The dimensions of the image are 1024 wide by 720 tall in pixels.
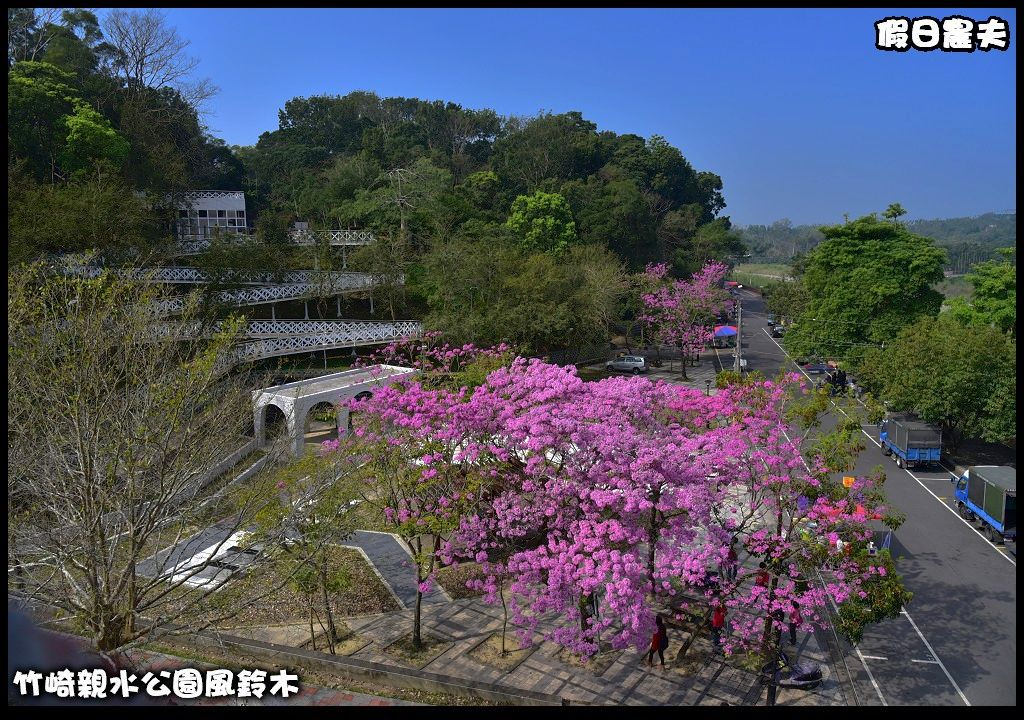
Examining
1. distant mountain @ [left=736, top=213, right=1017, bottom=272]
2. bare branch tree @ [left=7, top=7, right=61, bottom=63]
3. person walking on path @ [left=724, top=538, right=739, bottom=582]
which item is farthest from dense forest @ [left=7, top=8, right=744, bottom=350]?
distant mountain @ [left=736, top=213, right=1017, bottom=272]

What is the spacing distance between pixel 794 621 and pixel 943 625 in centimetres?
434

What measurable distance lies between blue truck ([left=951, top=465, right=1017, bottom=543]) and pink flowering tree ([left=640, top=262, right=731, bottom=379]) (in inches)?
706

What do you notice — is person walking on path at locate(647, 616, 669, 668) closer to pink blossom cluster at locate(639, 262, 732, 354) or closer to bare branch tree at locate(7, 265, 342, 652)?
bare branch tree at locate(7, 265, 342, 652)

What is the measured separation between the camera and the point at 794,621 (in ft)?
35.3

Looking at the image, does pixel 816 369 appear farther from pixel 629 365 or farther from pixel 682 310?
pixel 629 365

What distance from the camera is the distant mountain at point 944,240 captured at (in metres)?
100

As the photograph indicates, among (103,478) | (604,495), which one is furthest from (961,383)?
(103,478)

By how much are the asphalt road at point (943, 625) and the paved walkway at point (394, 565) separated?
734 centimetres

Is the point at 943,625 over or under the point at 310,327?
→ under

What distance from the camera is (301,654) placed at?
9664 millimetres

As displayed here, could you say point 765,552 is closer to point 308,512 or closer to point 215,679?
point 308,512

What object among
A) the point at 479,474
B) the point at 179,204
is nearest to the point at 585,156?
the point at 179,204

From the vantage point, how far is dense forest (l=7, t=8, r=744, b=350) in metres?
26.8

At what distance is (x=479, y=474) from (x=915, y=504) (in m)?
13.1
